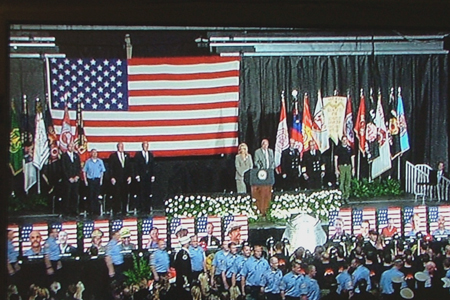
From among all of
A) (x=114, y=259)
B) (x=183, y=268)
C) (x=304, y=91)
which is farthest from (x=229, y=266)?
(x=304, y=91)

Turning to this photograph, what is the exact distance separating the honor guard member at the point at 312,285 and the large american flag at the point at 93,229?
0.69 meters

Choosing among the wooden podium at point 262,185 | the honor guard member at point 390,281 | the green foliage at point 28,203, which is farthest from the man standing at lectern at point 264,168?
the green foliage at point 28,203

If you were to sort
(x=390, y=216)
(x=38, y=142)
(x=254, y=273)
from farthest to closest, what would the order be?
(x=390, y=216), (x=254, y=273), (x=38, y=142)

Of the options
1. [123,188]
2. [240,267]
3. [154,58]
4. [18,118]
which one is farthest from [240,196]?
[18,118]

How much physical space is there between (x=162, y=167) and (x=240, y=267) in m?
0.43

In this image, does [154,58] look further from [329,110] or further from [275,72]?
[329,110]

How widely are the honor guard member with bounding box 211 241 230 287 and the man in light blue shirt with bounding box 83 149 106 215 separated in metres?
0.43

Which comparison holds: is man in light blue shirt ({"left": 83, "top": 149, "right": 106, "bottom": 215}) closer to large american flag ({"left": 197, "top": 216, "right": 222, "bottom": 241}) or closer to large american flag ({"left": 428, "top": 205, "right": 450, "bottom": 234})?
large american flag ({"left": 197, "top": 216, "right": 222, "bottom": 241})

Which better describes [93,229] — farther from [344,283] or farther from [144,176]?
[344,283]

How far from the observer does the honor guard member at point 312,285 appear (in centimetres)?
211

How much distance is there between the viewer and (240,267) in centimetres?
212

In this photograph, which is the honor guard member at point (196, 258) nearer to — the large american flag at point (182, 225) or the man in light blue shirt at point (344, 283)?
the large american flag at point (182, 225)

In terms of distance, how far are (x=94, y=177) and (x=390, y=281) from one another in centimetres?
108

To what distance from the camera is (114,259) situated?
2.05m
